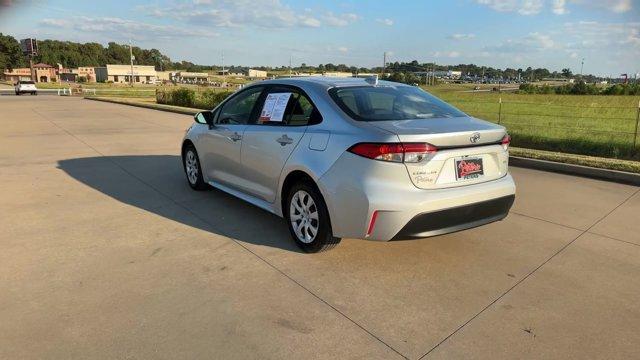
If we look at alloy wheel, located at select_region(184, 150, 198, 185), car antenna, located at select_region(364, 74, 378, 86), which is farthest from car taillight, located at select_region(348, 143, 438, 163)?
alloy wheel, located at select_region(184, 150, 198, 185)

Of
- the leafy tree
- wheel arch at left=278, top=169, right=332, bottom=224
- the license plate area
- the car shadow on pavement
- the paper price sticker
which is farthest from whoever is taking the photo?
the leafy tree

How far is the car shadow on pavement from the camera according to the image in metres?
4.96

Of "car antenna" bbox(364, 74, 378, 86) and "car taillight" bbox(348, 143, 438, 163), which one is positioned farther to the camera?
"car antenna" bbox(364, 74, 378, 86)

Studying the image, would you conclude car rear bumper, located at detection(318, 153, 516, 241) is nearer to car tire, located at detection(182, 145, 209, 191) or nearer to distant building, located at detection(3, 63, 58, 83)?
car tire, located at detection(182, 145, 209, 191)

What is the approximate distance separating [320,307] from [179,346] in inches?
39.2

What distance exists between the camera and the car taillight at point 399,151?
3561 millimetres

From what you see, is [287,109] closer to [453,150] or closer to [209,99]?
[453,150]

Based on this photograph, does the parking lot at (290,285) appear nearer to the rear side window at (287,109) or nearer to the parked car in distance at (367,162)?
the parked car in distance at (367,162)

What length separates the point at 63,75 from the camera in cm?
13875

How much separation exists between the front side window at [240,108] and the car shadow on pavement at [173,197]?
107 cm

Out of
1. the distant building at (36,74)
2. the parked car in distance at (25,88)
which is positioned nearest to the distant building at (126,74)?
the distant building at (36,74)

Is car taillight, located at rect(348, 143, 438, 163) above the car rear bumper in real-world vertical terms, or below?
above

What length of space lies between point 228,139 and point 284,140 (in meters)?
1.21

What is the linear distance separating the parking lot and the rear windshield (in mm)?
1254
